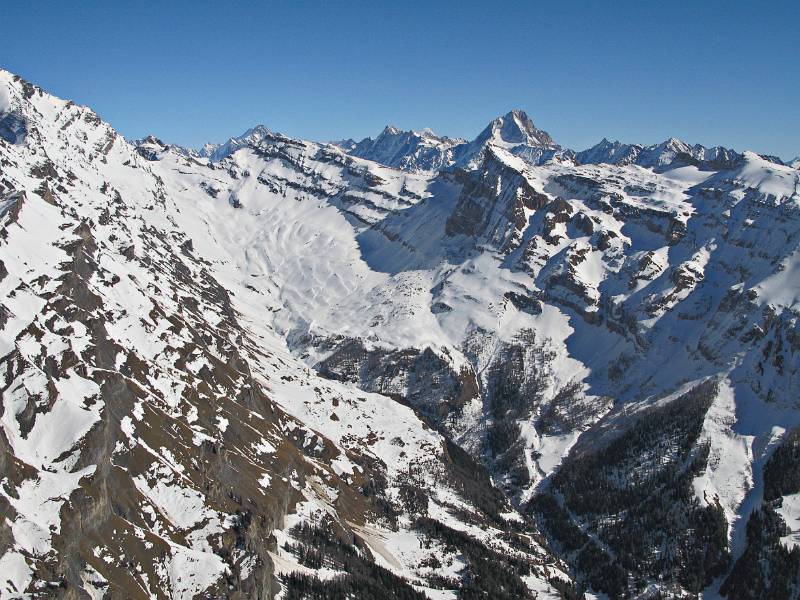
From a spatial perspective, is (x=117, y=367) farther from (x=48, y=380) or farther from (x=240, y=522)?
(x=240, y=522)

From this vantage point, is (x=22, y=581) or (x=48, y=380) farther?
(x=48, y=380)

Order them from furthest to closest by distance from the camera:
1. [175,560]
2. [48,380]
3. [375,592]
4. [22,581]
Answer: [375,592] → [48,380] → [175,560] → [22,581]

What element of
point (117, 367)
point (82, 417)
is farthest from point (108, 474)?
point (117, 367)

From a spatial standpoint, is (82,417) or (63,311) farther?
(63,311)

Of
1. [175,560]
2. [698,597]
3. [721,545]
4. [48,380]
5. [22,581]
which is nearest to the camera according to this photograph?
[22,581]

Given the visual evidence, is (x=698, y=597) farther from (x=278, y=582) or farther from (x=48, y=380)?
(x=48, y=380)

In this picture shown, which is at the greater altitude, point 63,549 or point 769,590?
point 63,549

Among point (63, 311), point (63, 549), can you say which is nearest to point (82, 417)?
point (63, 549)

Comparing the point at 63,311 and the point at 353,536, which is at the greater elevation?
the point at 63,311

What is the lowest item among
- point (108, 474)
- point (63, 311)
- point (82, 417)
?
point (108, 474)

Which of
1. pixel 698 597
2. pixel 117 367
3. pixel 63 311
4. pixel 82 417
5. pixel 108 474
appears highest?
pixel 63 311
